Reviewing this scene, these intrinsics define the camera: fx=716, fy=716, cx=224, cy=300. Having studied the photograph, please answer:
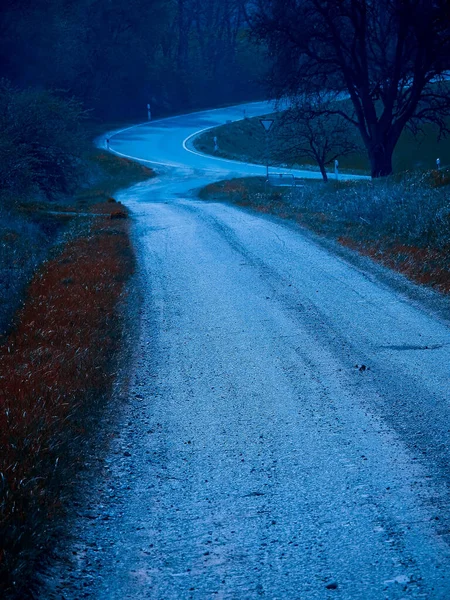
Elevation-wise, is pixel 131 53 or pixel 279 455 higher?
pixel 131 53

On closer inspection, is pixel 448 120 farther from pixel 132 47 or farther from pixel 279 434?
pixel 279 434

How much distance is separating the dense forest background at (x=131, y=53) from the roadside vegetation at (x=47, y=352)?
17.1 metres

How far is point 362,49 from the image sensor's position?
80.8 feet

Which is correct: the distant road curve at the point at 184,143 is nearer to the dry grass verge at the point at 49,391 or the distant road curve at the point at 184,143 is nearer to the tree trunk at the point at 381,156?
the tree trunk at the point at 381,156

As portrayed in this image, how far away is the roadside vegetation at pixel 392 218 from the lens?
38.5 ft

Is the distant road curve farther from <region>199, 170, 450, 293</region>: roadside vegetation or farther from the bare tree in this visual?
<region>199, 170, 450, 293</region>: roadside vegetation

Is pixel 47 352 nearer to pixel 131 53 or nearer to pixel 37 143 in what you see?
pixel 37 143

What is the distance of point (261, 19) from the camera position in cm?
2461

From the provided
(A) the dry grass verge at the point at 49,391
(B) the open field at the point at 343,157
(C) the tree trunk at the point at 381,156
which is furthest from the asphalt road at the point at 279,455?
(B) the open field at the point at 343,157

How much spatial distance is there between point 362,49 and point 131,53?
47151 mm

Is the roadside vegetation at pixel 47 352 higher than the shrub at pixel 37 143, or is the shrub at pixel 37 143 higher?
the shrub at pixel 37 143

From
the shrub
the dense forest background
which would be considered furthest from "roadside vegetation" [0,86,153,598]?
the dense forest background

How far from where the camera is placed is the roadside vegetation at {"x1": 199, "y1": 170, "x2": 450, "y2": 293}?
11.7 m

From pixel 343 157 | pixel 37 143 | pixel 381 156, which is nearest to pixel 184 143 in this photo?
pixel 343 157
